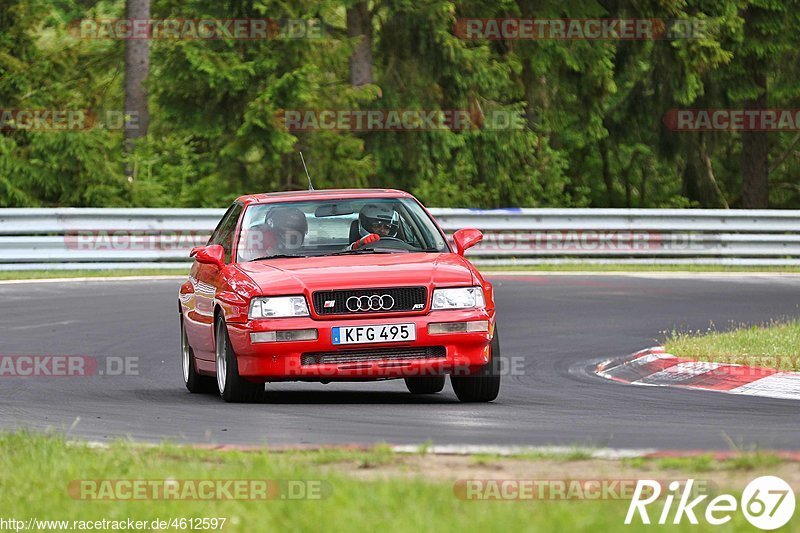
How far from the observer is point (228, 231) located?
12734mm

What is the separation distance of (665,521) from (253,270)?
5.88m

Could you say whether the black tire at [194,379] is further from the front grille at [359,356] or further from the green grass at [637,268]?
the green grass at [637,268]

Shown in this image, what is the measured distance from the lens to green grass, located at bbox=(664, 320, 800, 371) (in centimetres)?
1322

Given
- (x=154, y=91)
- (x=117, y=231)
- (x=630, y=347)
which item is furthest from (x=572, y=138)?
(x=630, y=347)

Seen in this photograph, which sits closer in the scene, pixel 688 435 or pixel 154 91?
pixel 688 435

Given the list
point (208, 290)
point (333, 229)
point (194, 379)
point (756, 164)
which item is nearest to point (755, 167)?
point (756, 164)

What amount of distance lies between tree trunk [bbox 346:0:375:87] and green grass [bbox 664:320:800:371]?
18.3 m

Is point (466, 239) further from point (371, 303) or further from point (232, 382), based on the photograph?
point (232, 382)

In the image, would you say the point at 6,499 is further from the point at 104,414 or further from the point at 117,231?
the point at 117,231

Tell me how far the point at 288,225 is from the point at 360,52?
21714 mm

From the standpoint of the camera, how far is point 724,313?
19406 millimetres

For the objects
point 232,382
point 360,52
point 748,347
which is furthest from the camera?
point 360,52

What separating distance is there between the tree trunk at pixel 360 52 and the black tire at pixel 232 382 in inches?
873

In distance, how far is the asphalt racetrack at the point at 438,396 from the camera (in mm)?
9141
